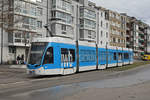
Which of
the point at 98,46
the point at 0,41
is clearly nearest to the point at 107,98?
the point at 98,46

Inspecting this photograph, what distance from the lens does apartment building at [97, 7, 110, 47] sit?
6396cm

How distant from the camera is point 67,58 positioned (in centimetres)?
1788

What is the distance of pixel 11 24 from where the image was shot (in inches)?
750

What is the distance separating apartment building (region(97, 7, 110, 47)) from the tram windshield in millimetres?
47452

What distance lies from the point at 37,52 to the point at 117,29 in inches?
2468

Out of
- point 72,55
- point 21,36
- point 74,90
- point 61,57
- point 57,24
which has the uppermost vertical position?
point 57,24

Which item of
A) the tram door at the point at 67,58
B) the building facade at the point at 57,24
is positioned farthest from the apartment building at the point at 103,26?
the tram door at the point at 67,58

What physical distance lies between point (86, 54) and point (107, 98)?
42.9 feet

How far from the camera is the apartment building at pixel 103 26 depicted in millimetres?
63963

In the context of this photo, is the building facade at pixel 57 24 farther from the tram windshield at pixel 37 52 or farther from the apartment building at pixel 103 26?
the tram windshield at pixel 37 52

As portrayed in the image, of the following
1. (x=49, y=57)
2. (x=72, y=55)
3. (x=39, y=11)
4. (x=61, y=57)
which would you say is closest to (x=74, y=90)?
(x=49, y=57)

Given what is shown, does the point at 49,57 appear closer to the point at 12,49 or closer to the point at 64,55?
the point at 64,55

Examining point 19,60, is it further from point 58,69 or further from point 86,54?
point 58,69

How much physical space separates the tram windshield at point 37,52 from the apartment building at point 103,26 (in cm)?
4745
